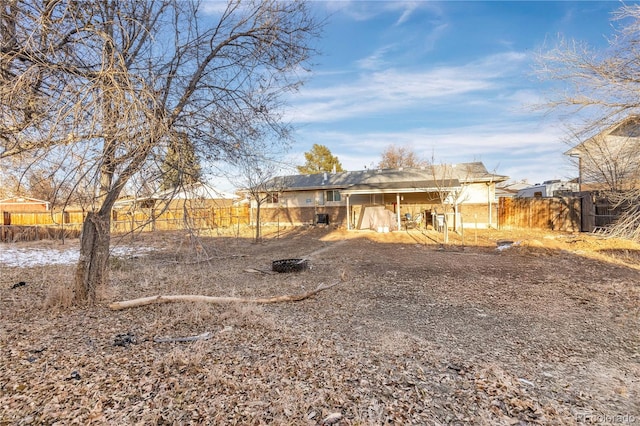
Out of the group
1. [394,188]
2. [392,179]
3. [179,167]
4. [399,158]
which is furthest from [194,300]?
[399,158]

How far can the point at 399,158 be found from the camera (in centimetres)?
4078

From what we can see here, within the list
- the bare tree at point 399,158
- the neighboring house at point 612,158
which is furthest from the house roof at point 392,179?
the bare tree at point 399,158

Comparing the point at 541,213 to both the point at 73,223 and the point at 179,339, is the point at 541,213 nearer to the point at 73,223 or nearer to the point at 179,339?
the point at 179,339

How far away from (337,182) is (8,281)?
18.1 metres

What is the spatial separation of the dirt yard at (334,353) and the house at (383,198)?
33.9 feet

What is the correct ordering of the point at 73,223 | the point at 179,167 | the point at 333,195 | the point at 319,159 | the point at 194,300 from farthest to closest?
the point at 319,159 < the point at 333,195 < the point at 73,223 < the point at 194,300 < the point at 179,167

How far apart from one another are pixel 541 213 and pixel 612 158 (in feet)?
20.2

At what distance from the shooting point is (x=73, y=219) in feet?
64.1

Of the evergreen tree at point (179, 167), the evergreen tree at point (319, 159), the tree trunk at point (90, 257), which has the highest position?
the evergreen tree at point (319, 159)

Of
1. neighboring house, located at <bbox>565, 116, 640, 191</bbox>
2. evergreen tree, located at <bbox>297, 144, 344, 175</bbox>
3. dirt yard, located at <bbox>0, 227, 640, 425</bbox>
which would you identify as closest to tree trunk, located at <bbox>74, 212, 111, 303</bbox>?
dirt yard, located at <bbox>0, 227, 640, 425</bbox>

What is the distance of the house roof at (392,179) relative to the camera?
18.1 meters

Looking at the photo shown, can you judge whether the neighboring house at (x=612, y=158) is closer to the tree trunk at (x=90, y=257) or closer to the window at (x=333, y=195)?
the tree trunk at (x=90, y=257)

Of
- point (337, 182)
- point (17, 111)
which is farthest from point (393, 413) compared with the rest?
point (337, 182)

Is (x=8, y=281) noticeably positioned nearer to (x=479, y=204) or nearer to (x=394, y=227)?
(x=394, y=227)
